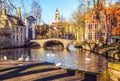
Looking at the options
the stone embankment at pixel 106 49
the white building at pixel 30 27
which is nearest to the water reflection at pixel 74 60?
the stone embankment at pixel 106 49

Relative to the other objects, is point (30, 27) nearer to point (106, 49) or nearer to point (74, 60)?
point (106, 49)

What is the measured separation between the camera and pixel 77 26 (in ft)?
282

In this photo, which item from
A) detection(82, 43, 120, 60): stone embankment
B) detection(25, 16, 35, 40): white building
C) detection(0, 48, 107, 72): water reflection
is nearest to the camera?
detection(0, 48, 107, 72): water reflection

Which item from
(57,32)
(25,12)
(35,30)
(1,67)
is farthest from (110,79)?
(57,32)

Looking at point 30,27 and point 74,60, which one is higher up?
point 30,27

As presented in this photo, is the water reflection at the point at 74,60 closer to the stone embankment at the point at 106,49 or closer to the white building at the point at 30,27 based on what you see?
the stone embankment at the point at 106,49

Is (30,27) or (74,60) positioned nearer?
(74,60)

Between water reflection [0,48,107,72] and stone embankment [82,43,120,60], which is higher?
stone embankment [82,43,120,60]

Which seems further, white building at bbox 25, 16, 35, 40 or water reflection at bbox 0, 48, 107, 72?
white building at bbox 25, 16, 35, 40

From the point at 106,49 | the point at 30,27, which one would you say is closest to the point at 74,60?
the point at 106,49

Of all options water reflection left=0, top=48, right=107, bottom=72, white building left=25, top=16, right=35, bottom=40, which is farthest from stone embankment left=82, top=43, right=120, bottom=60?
white building left=25, top=16, right=35, bottom=40

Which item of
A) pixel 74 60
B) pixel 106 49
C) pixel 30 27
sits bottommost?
pixel 74 60

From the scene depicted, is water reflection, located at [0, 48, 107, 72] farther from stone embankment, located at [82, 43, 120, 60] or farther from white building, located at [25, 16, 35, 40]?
white building, located at [25, 16, 35, 40]

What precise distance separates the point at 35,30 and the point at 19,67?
8279cm
